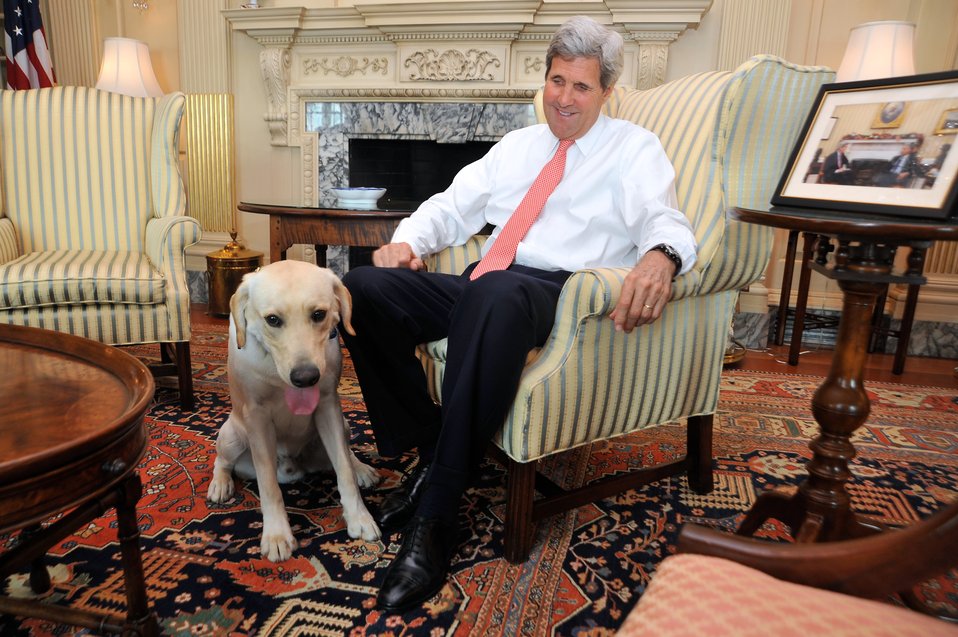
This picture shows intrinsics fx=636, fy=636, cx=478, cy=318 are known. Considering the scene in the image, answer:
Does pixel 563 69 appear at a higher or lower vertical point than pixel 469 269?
higher

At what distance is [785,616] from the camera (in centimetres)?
55

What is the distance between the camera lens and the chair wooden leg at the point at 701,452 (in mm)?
1805

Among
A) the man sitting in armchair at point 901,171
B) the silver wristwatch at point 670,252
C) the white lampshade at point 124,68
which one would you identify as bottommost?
the silver wristwatch at point 670,252

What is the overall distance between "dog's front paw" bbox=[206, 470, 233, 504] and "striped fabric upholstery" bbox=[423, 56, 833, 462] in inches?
24.5

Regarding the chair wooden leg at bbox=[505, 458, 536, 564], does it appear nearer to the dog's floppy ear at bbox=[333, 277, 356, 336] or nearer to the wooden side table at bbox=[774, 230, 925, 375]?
the dog's floppy ear at bbox=[333, 277, 356, 336]

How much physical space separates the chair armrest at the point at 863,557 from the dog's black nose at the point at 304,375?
856mm

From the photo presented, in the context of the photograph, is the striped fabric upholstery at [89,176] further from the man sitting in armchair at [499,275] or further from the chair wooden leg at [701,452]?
the chair wooden leg at [701,452]

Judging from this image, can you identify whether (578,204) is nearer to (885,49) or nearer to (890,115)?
(890,115)

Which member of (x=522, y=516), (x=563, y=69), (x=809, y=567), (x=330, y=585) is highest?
(x=563, y=69)

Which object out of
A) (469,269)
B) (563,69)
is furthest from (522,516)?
(563,69)

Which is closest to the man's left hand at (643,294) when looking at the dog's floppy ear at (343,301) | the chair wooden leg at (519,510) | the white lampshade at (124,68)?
the chair wooden leg at (519,510)

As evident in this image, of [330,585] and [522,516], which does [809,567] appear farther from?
[330,585]

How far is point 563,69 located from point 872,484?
153cm

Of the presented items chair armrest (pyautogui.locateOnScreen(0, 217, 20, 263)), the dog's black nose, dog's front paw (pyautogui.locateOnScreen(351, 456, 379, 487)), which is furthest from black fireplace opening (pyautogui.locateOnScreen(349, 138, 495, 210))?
the dog's black nose
